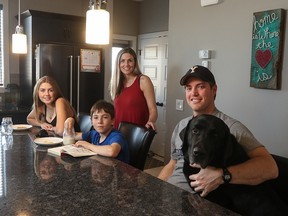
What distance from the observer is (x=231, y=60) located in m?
2.55

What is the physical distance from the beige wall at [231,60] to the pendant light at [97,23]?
1.28 meters

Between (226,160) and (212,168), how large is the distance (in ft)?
0.25

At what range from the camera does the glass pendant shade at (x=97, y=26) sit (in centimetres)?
165

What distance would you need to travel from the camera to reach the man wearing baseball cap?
4.20 ft

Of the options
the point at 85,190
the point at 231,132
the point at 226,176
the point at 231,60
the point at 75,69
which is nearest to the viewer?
the point at 85,190

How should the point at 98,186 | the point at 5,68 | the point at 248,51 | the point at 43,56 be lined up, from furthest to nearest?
1. the point at 5,68
2. the point at 43,56
3. the point at 248,51
4. the point at 98,186

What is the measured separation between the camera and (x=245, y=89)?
245cm

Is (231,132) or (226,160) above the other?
(231,132)

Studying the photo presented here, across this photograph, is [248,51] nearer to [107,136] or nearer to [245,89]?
[245,89]

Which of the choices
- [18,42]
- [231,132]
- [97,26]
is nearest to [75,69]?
[18,42]

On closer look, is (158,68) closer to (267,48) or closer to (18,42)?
(18,42)

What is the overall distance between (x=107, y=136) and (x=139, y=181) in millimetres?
629

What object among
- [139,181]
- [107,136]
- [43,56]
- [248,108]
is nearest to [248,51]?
[248,108]

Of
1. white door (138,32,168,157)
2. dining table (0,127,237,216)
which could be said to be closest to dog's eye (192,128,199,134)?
dining table (0,127,237,216)
